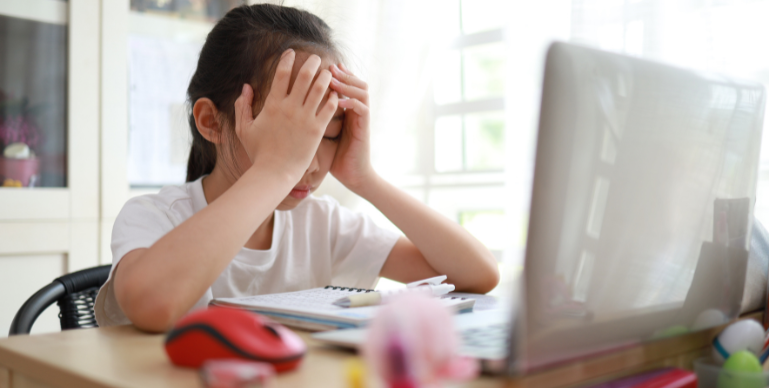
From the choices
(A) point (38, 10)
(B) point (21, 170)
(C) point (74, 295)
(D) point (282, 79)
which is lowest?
(C) point (74, 295)

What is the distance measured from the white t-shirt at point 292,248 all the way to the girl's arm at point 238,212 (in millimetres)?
124

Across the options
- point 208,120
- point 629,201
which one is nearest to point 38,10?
point 208,120

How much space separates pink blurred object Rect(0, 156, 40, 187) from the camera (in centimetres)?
161

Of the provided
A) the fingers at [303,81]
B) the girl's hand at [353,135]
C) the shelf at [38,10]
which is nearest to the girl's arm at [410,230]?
the girl's hand at [353,135]

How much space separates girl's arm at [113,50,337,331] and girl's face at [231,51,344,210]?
6 centimetres

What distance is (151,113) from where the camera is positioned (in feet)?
6.13

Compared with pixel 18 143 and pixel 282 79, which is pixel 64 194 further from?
pixel 282 79

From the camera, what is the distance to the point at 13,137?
1.64m

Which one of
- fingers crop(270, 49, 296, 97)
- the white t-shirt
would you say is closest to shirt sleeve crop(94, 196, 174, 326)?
the white t-shirt

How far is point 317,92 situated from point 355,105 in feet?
0.38

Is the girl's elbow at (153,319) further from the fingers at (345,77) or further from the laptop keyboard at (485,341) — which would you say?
the fingers at (345,77)

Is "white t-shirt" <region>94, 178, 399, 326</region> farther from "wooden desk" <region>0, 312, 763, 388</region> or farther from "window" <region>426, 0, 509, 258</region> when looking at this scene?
"window" <region>426, 0, 509, 258</region>

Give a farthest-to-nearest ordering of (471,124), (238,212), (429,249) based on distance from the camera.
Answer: (471,124), (429,249), (238,212)

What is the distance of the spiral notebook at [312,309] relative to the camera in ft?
1.80
